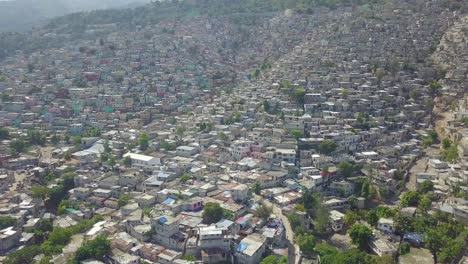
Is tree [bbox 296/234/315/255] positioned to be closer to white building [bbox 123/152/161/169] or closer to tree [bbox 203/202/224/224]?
tree [bbox 203/202/224/224]

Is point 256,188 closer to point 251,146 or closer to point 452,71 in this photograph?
point 251,146

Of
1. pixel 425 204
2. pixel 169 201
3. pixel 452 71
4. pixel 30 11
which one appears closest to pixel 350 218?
pixel 425 204

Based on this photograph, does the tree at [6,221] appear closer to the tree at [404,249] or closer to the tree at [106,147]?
the tree at [106,147]

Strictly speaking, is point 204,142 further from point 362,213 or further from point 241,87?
point 241,87

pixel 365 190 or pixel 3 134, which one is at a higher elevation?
pixel 3 134

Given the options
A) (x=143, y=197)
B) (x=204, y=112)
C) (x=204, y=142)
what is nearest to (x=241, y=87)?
(x=204, y=112)

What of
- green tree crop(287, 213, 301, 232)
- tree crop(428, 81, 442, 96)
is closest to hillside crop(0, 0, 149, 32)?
tree crop(428, 81, 442, 96)
